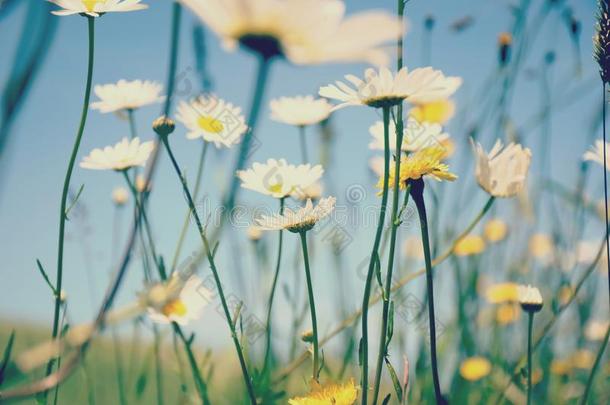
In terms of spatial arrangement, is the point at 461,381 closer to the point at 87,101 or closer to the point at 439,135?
the point at 439,135

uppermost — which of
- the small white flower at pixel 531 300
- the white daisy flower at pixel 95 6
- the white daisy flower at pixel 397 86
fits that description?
the white daisy flower at pixel 95 6

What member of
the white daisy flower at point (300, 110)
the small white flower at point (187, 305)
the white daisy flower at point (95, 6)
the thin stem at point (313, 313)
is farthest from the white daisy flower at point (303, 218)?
the white daisy flower at point (300, 110)

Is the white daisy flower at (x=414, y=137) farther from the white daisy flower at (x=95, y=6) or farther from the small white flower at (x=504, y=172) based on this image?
the white daisy flower at (x=95, y=6)

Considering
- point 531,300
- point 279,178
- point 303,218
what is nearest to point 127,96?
point 279,178

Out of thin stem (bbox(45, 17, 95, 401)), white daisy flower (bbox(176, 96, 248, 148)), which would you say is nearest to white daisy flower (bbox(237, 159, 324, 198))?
white daisy flower (bbox(176, 96, 248, 148))

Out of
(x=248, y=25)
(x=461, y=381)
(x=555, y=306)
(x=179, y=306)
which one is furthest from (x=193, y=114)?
(x=461, y=381)
